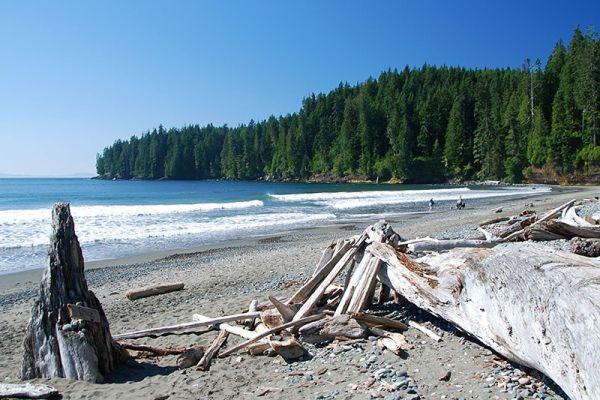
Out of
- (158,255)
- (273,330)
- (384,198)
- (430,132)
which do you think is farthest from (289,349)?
(430,132)

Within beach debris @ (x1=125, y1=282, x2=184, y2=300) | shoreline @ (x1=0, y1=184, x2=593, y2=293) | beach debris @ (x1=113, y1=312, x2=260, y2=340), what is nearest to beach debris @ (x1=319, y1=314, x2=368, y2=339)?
beach debris @ (x1=113, y1=312, x2=260, y2=340)

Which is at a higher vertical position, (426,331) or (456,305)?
(456,305)

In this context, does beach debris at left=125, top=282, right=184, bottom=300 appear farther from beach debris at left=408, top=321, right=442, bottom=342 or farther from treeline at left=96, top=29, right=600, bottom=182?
treeline at left=96, top=29, right=600, bottom=182

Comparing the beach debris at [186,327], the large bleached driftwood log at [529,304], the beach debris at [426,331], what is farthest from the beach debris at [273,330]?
the large bleached driftwood log at [529,304]

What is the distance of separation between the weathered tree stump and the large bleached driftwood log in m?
3.75

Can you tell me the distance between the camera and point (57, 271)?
16.1 feet

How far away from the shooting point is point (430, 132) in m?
105

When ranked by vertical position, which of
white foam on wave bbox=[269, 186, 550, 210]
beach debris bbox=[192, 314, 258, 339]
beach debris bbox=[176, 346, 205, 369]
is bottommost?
white foam on wave bbox=[269, 186, 550, 210]

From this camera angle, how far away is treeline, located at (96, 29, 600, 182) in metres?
74.2

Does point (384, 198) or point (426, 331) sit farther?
point (384, 198)

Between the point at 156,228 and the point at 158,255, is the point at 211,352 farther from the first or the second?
the point at 156,228

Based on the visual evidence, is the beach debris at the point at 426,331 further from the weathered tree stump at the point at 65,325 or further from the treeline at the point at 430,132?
the treeline at the point at 430,132

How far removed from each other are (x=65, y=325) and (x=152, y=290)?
4722 millimetres

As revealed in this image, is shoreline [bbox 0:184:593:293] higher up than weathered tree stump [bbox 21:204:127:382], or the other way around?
weathered tree stump [bbox 21:204:127:382]
